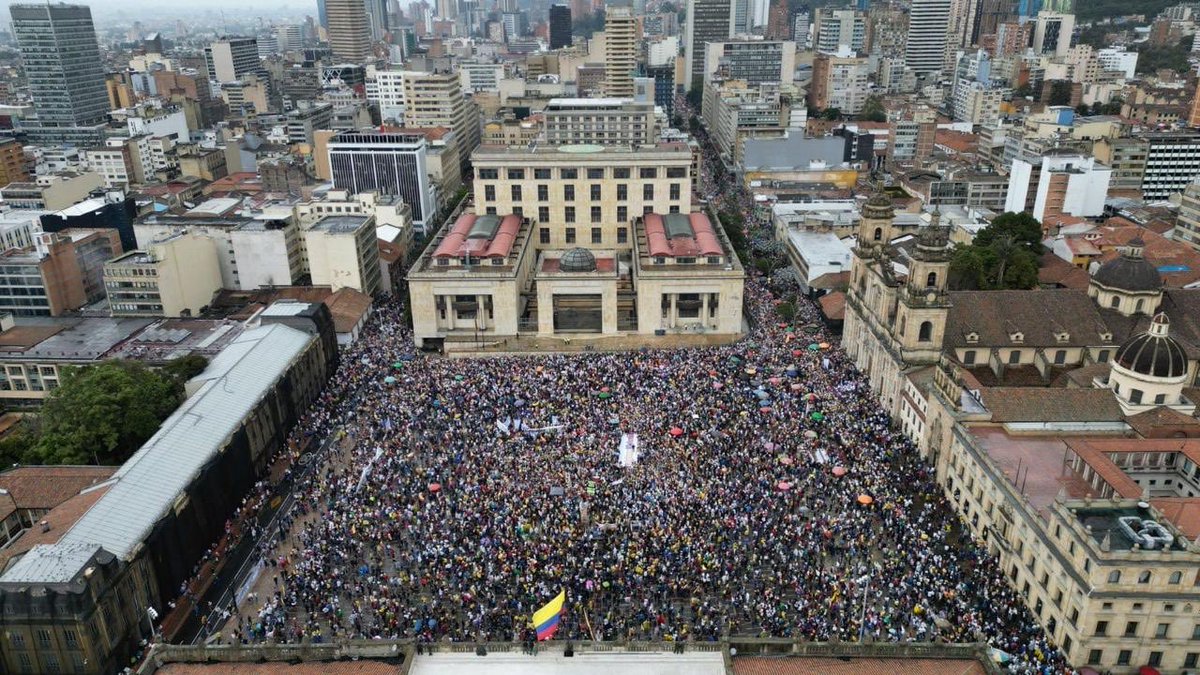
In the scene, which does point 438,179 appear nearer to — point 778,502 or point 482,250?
point 482,250

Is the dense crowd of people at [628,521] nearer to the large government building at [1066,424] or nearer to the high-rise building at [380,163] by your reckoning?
the large government building at [1066,424]

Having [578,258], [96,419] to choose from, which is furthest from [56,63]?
[96,419]

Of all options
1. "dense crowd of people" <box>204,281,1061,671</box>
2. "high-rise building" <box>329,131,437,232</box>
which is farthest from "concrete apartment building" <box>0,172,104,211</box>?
"dense crowd of people" <box>204,281,1061,671</box>

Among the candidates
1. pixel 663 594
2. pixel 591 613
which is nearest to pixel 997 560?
pixel 663 594

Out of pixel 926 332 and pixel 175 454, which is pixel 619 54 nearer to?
pixel 926 332

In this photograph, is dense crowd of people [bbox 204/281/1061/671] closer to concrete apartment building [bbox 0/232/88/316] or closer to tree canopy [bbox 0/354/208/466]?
tree canopy [bbox 0/354/208/466]
